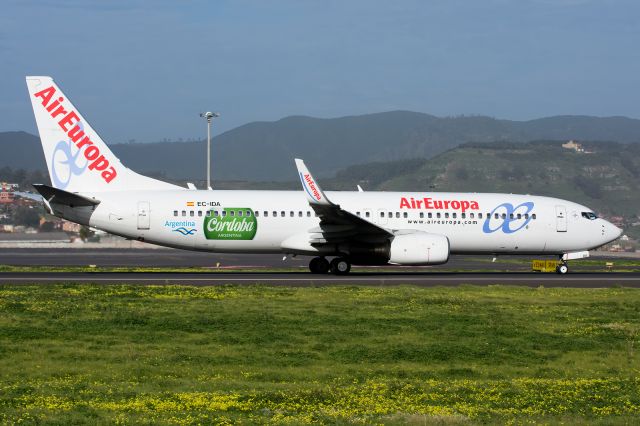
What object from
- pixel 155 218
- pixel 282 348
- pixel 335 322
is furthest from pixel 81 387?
pixel 155 218

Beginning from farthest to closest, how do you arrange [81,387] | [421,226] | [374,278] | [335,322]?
[421,226] < [374,278] < [335,322] < [81,387]

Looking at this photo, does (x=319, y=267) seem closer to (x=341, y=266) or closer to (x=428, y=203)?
(x=341, y=266)

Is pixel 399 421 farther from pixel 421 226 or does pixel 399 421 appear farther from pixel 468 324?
pixel 421 226

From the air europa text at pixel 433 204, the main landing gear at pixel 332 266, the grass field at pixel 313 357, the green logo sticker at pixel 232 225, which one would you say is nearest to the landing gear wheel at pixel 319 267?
the main landing gear at pixel 332 266

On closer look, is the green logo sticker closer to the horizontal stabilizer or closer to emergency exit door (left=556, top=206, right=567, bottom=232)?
the horizontal stabilizer

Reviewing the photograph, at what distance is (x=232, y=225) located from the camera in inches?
1495

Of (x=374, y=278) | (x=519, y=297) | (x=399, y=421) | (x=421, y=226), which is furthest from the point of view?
(x=421, y=226)

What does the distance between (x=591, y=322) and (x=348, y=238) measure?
52.6 feet

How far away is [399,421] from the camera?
12.0 m

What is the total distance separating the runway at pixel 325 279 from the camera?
33219 millimetres

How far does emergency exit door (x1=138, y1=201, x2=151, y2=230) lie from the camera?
123 ft

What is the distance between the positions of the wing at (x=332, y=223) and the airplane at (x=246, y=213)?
41 mm

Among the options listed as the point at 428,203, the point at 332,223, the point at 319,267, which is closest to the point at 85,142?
the point at 332,223

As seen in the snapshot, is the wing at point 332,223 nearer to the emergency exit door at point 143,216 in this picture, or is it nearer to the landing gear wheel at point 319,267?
the landing gear wheel at point 319,267
